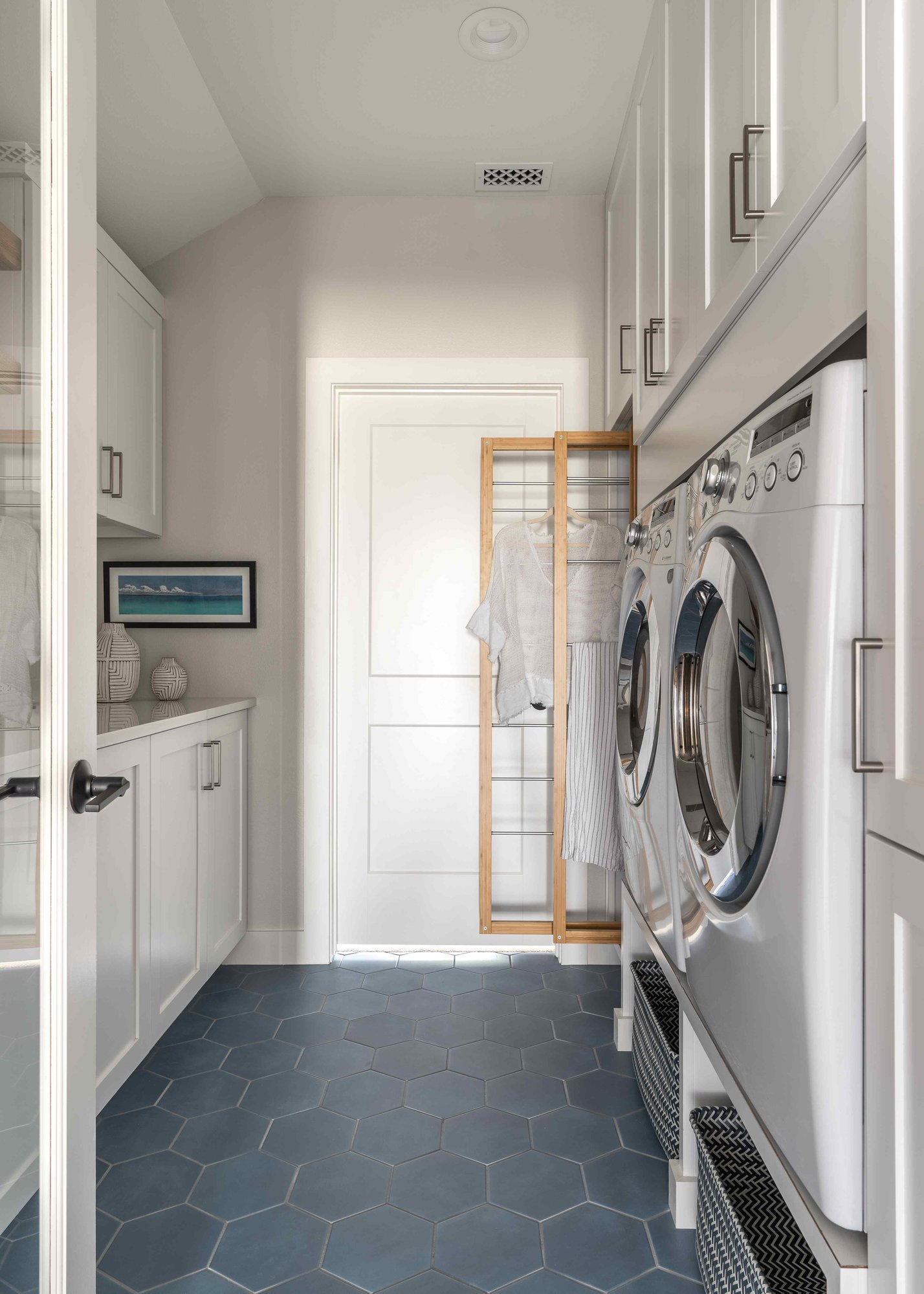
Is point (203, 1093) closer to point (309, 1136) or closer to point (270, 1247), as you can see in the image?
point (309, 1136)

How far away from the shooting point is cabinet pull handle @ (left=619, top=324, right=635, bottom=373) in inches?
89.0

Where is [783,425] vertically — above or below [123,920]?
above

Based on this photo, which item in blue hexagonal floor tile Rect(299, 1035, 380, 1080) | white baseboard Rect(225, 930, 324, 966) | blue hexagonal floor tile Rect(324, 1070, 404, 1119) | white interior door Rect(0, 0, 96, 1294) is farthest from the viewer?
white baseboard Rect(225, 930, 324, 966)

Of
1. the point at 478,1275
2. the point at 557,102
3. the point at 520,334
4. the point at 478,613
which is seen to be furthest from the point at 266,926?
the point at 557,102

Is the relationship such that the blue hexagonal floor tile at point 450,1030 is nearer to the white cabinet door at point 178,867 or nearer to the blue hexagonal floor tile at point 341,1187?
the blue hexagonal floor tile at point 341,1187

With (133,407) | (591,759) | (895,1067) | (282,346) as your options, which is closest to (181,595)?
(133,407)

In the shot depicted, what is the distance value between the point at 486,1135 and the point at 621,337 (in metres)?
2.16

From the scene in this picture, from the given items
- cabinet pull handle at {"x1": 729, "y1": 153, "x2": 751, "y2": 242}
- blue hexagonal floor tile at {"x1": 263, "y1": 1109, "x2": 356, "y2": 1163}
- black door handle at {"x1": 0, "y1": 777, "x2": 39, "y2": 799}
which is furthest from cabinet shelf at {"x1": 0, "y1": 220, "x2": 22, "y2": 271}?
blue hexagonal floor tile at {"x1": 263, "y1": 1109, "x2": 356, "y2": 1163}

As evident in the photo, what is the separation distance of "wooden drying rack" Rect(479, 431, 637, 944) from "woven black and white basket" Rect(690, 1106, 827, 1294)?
1.07m

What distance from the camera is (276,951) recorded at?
2.84m

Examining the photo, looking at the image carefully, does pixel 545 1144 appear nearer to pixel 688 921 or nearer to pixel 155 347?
pixel 688 921

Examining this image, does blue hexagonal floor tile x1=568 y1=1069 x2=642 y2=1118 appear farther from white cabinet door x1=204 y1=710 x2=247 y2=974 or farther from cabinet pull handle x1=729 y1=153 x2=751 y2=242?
cabinet pull handle x1=729 y1=153 x2=751 y2=242

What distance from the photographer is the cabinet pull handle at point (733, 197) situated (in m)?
1.16

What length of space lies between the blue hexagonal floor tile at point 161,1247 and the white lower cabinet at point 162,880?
25cm
